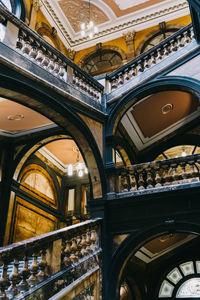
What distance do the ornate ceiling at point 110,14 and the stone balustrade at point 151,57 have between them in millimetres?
4094

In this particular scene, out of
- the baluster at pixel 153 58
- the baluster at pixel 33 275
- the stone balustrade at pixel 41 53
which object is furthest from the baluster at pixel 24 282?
the baluster at pixel 153 58

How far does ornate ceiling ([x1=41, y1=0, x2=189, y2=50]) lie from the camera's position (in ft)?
37.2

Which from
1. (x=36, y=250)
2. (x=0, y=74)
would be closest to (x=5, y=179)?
(x=0, y=74)

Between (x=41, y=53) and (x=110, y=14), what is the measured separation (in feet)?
22.1

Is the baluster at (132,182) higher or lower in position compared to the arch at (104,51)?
lower

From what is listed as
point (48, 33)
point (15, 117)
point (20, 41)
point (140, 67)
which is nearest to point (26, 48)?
point (20, 41)

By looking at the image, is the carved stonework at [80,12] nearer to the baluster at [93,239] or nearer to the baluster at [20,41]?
the baluster at [20,41]

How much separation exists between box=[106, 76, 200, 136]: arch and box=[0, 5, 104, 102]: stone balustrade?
602 millimetres

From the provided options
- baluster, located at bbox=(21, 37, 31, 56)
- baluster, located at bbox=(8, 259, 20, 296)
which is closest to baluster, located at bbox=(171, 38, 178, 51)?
baluster, located at bbox=(21, 37, 31, 56)

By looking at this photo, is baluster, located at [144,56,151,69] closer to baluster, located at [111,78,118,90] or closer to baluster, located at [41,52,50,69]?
baluster, located at [111,78,118,90]

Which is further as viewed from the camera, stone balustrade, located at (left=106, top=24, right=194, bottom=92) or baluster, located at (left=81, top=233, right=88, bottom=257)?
stone balustrade, located at (left=106, top=24, right=194, bottom=92)

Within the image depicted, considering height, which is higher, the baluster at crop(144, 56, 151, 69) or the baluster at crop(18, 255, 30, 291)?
the baluster at crop(144, 56, 151, 69)

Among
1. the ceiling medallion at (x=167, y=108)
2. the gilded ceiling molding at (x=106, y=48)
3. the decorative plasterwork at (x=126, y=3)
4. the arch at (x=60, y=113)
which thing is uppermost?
the decorative plasterwork at (x=126, y=3)

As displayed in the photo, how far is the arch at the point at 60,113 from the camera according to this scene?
541cm
